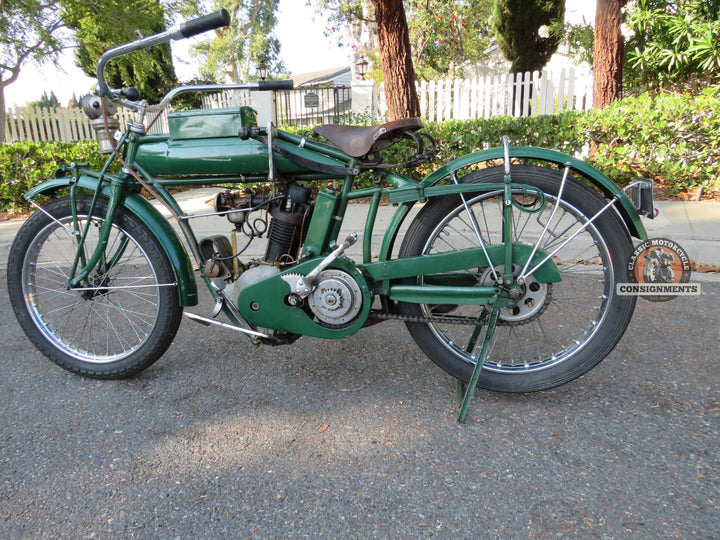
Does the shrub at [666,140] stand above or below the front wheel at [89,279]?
above

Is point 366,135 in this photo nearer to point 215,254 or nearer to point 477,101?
point 215,254

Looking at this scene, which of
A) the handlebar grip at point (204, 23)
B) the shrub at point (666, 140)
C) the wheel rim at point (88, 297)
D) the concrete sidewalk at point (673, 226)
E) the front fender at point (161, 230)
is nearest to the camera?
the handlebar grip at point (204, 23)

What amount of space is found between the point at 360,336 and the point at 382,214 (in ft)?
9.97

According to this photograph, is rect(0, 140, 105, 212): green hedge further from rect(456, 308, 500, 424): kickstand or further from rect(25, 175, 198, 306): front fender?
rect(456, 308, 500, 424): kickstand

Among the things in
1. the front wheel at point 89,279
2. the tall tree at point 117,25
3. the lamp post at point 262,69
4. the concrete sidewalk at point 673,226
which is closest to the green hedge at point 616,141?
the concrete sidewalk at point 673,226

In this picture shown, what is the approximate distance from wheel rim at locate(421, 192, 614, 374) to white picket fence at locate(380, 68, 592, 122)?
8249mm

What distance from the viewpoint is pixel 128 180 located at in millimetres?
2551

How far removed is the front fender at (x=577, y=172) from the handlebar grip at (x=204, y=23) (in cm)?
106

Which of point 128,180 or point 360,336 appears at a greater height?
point 128,180

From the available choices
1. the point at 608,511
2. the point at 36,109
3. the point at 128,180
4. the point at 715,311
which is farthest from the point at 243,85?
the point at 36,109

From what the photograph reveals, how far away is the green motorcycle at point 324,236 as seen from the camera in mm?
2250

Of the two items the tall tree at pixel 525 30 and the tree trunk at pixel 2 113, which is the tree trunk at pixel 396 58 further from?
the tall tree at pixel 525 30

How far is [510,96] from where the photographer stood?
11258 millimetres

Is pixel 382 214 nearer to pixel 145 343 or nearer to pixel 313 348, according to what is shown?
pixel 313 348
